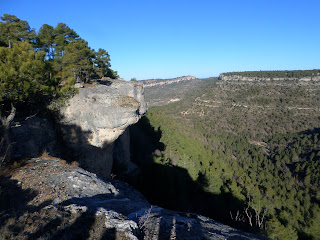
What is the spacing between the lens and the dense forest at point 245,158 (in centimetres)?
2122

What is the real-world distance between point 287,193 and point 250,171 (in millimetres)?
9427

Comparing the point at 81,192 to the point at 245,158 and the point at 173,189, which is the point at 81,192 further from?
the point at 245,158

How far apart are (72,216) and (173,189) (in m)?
17.4

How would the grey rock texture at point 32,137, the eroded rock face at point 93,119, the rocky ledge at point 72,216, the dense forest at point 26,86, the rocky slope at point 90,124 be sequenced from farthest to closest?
the eroded rock face at point 93,119
the rocky slope at point 90,124
the grey rock texture at point 32,137
the dense forest at point 26,86
the rocky ledge at point 72,216

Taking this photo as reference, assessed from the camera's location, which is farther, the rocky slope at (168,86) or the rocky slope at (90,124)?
the rocky slope at (168,86)

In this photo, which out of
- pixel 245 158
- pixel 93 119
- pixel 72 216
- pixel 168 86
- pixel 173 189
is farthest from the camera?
pixel 168 86

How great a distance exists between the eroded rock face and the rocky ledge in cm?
636

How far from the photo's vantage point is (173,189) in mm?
20469

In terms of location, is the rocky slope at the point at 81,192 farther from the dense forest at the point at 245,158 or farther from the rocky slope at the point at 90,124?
the dense forest at the point at 245,158

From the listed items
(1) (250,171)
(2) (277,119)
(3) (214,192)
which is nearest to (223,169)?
(1) (250,171)

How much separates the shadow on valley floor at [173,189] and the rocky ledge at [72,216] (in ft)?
40.6

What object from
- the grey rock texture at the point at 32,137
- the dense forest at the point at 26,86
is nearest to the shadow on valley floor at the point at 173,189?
the grey rock texture at the point at 32,137

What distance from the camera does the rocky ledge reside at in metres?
3.81

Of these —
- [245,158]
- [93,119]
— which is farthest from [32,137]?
[245,158]
